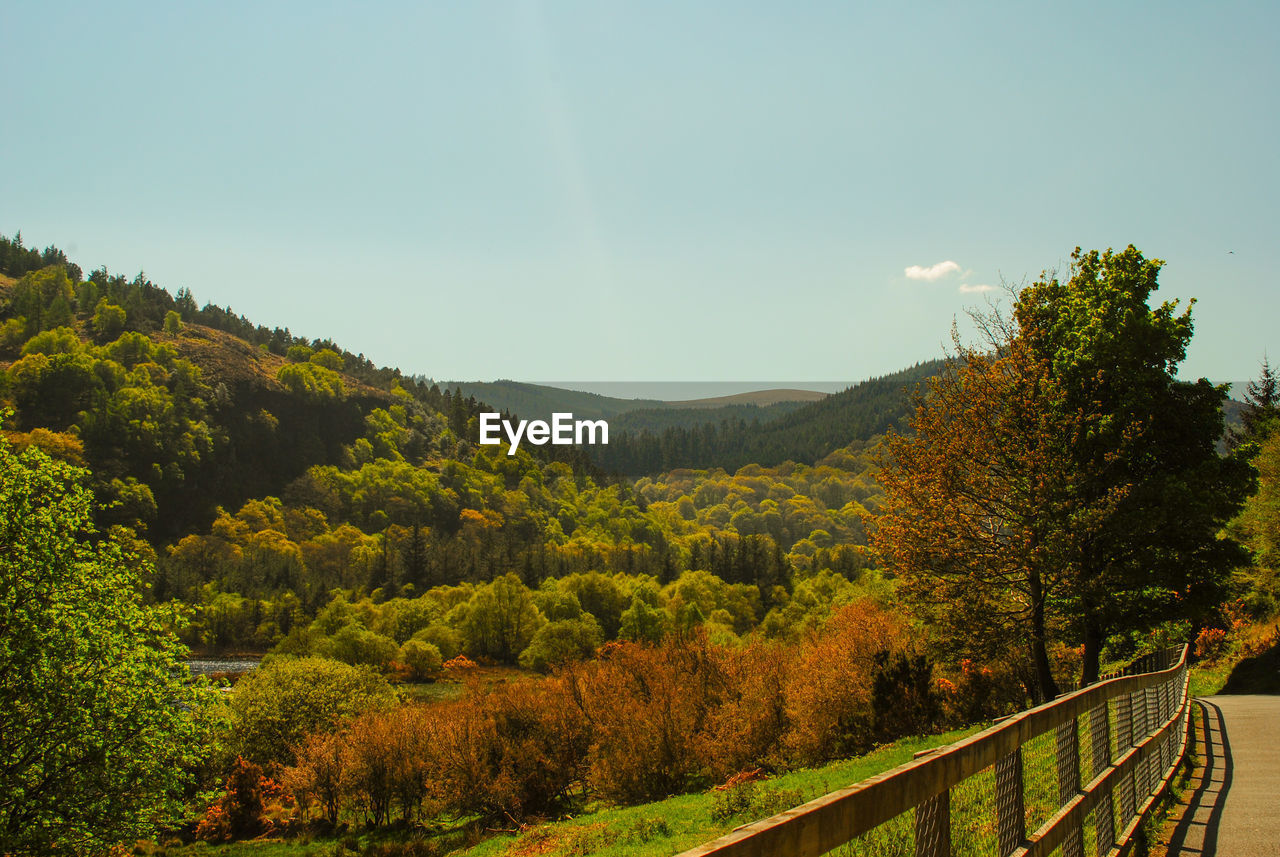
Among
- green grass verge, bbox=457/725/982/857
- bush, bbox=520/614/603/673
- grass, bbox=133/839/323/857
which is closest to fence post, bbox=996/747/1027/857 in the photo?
green grass verge, bbox=457/725/982/857

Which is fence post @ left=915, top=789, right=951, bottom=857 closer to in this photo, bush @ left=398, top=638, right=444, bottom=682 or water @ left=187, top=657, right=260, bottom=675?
bush @ left=398, top=638, right=444, bottom=682

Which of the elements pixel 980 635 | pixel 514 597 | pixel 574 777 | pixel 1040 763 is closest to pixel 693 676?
pixel 574 777

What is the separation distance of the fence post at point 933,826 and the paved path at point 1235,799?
6005 mm

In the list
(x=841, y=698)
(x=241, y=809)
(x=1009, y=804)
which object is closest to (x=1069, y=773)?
(x=1009, y=804)

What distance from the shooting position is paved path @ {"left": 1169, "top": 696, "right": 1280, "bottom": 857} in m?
8.30

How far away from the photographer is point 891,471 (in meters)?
26.2

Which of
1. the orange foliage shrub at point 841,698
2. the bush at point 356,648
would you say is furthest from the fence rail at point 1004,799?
the bush at point 356,648

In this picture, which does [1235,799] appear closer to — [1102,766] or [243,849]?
[1102,766]

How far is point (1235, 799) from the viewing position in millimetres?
10625

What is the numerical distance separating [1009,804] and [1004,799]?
0.13 meters

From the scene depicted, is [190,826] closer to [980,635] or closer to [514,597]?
[980,635]

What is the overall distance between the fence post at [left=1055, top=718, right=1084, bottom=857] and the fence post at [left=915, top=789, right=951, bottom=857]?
2882mm

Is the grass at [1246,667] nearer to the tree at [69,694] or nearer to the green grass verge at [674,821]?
the green grass verge at [674,821]

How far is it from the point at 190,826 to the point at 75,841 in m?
30.5
